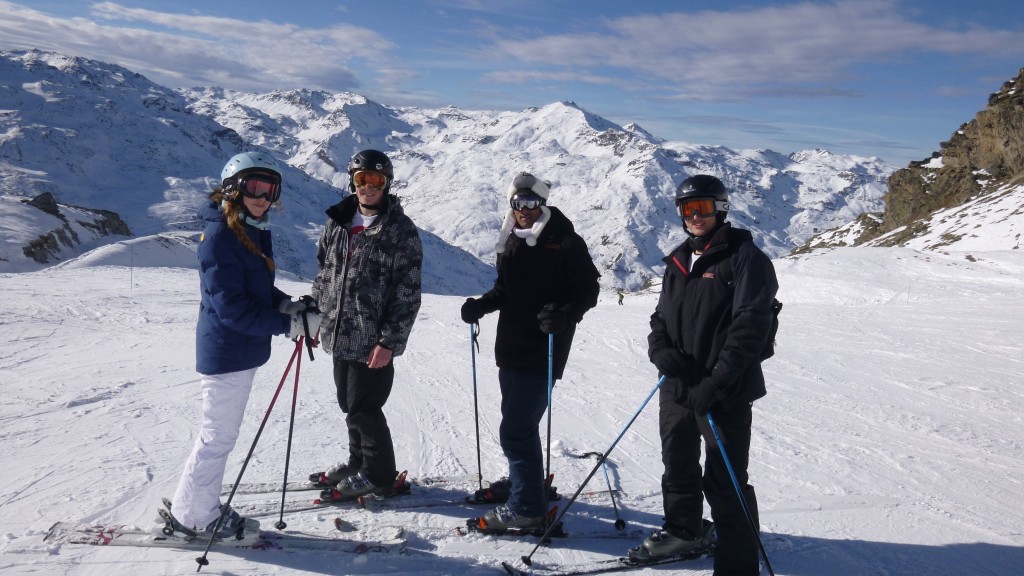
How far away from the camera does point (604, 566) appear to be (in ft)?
12.7

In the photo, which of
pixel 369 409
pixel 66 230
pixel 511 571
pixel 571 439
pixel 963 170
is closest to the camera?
pixel 511 571

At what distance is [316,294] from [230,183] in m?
1.09

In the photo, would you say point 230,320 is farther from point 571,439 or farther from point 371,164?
point 571,439

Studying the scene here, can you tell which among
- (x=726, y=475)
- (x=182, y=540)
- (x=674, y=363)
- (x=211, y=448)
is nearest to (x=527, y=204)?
(x=674, y=363)

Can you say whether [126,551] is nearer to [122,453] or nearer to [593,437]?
[122,453]

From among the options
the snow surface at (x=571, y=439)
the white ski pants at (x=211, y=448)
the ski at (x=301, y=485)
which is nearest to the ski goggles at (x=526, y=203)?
the white ski pants at (x=211, y=448)

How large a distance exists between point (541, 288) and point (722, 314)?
1.16m

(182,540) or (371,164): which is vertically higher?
(371,164)

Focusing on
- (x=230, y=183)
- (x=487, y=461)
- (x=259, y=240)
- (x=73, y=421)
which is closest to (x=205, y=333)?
(x=259, y=240)

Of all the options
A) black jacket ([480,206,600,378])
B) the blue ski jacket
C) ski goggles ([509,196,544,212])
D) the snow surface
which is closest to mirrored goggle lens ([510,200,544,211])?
ski goggles ([509,196,544,212])

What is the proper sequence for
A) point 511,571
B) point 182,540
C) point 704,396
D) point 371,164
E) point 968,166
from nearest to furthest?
point 704,396 < point 511,571 < point 182,540 < point 371,164 < point 968,166

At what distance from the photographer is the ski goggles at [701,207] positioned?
11.9 feet

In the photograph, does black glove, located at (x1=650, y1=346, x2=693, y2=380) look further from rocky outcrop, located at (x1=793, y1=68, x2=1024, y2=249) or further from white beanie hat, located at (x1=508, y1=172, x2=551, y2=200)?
rocky outcrop, located at (x1=793, y1=68, x2=1024, y2=249)

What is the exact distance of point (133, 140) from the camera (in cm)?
19150
